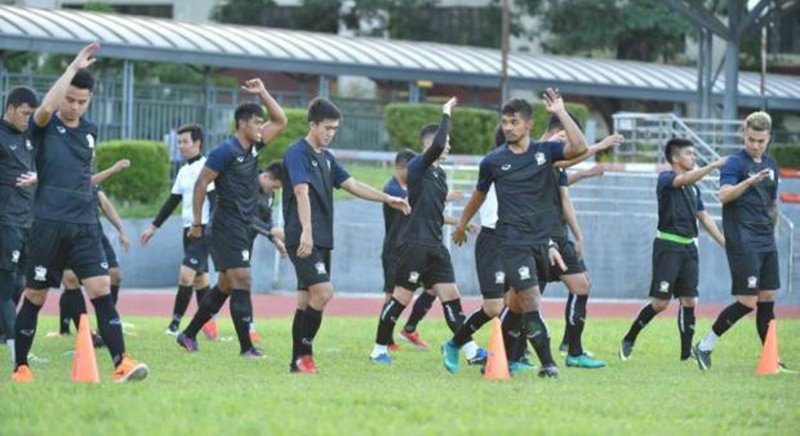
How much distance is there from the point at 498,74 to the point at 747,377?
33040 mm

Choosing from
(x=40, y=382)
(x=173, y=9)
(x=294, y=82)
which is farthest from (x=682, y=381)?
(x=173, y=9)

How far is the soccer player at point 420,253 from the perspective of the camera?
16.6 metres

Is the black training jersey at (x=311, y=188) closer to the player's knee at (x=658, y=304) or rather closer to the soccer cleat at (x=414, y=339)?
the player's knee at (x=658, y=304)

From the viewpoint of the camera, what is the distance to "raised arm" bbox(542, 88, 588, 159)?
13.7m

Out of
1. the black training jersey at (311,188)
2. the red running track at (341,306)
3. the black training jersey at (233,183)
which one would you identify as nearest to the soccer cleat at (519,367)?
the black training jersey at (311,188)

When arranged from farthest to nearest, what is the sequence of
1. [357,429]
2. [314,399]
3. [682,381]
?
[682,381]
[314,399]
[357,429]

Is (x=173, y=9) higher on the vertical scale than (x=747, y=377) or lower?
higher

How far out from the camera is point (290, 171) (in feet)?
48.7

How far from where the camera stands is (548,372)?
14.3m

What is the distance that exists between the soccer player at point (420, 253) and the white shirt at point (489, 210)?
2.27 ft

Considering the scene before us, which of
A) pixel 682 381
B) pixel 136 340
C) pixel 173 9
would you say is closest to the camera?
pixel 682 381

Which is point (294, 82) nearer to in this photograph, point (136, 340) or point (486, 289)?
point (136, 340)

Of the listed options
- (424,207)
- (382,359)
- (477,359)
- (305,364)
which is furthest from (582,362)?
(305,364)

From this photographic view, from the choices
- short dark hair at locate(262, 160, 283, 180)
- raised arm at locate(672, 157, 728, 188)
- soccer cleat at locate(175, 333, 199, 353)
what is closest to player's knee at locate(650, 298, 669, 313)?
raised arm at locate(672, 157, 728, 188)
